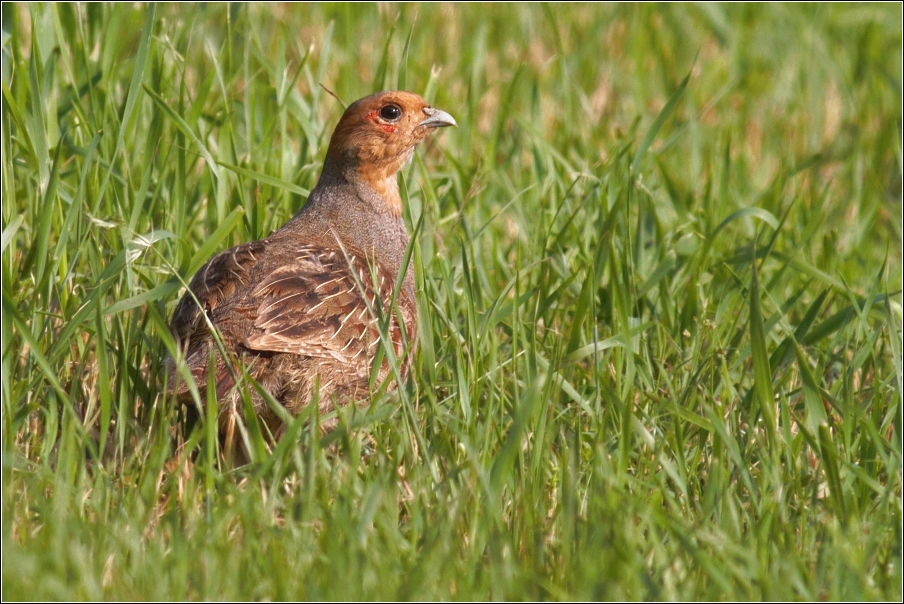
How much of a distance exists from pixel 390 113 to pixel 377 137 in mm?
110

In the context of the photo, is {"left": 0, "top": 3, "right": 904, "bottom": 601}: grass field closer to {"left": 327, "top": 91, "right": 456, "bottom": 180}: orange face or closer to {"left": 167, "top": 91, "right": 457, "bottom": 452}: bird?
{"left": 167, "top": 91, "right": 457, "bottom": 452}: bird

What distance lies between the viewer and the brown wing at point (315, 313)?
12.7 ft

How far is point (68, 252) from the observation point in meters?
4.60

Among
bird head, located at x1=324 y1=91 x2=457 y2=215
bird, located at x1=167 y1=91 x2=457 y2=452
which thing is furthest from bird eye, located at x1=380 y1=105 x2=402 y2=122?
bird, located at x1=167 y1=91 x2=457 y2=452

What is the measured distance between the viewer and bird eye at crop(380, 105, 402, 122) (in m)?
4.77

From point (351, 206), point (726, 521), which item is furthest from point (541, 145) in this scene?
point (726, 521)

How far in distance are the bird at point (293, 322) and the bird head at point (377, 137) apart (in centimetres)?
25

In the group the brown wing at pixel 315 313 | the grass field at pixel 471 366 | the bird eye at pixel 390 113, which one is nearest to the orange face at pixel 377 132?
the bird eye at pixel 390 113

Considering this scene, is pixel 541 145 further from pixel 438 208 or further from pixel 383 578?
pixel 383 578

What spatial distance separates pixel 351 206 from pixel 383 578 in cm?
215

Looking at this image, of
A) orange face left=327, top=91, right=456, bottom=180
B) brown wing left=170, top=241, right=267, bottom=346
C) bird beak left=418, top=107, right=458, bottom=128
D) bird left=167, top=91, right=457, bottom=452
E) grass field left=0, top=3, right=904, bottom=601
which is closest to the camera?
grass field left=0, top=3, right=904, bottom=601

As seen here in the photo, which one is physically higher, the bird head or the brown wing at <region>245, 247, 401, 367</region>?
the bird head

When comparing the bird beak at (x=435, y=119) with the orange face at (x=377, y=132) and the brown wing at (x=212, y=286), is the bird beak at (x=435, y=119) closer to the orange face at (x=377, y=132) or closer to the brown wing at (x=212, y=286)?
Result: the orange face at (x=377, y=132)

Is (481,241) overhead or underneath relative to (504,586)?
overhead
